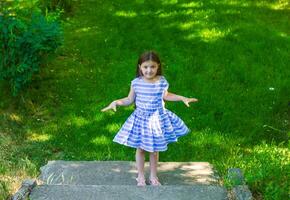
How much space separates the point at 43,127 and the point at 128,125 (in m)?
3.00

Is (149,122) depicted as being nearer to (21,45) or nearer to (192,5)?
(21,45)

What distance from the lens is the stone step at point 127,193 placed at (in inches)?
196

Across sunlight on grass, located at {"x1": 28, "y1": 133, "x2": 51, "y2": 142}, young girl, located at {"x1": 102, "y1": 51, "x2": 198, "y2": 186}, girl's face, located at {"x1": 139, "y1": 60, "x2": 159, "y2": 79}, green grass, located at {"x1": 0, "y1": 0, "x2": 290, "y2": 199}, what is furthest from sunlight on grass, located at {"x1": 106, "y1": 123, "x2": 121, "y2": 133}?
girl's face, located at {"x1": 139, "y1": 60, "x2": 159, "y2": 79}

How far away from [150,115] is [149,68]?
1.62 feet

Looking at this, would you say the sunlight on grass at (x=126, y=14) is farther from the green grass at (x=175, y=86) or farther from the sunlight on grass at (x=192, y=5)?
the sunlight on grass at (x=192, y=5)

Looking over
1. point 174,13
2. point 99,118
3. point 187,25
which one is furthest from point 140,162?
point 174,13

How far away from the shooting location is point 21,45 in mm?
8594

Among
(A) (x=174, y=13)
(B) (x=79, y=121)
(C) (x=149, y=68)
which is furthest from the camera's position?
(A) (x=174, y=13)

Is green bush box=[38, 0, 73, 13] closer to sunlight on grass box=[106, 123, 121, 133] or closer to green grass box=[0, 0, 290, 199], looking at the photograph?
green grass box=[0, 0, 290, 199]

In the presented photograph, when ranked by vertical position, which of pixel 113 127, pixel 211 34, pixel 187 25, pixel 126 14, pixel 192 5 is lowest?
pixel 113 127

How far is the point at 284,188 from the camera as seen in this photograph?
4520 millimetres

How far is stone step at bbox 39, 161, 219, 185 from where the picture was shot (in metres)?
6.16

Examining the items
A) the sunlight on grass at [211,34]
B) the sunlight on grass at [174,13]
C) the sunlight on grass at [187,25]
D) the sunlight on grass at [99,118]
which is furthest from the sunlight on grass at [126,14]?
the sunlight on grass at [99,118]

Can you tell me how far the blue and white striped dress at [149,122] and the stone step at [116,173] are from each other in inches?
23.1
